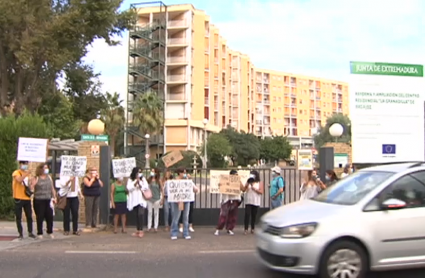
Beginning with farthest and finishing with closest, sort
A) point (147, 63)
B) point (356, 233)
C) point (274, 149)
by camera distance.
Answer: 1. point (274, 149)
2. point (147, 63)
3. point (356, 233)

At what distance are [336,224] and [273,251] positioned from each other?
0.94 meters

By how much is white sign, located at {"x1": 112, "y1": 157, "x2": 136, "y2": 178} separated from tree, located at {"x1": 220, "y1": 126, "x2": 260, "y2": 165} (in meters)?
56.3

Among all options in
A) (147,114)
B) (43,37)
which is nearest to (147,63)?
(147,114)

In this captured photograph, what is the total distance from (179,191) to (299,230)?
5.31 metres

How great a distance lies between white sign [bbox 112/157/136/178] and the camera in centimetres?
1230

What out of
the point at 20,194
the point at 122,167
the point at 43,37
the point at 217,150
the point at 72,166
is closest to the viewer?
the point at 20,194

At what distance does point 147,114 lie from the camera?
2156 inches

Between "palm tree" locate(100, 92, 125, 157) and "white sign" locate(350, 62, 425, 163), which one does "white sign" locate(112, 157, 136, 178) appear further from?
"palm tree" locate(100, 92, 125, 157)

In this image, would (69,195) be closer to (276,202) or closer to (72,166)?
(72,166)

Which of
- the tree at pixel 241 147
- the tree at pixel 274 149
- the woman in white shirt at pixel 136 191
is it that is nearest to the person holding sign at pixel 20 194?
the woman in white shirt at pixel 136 191

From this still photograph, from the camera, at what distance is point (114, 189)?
12.0 metres

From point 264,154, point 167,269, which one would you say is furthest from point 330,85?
point 167,269

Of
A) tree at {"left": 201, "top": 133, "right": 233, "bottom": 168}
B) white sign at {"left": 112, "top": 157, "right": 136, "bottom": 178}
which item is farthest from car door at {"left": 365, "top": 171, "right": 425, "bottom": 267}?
tree at {"left": 201, "top": 133, "right": 233, "bottom": 168}

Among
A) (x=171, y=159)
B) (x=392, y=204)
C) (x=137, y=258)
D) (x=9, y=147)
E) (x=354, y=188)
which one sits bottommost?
(x=137, y=258)
